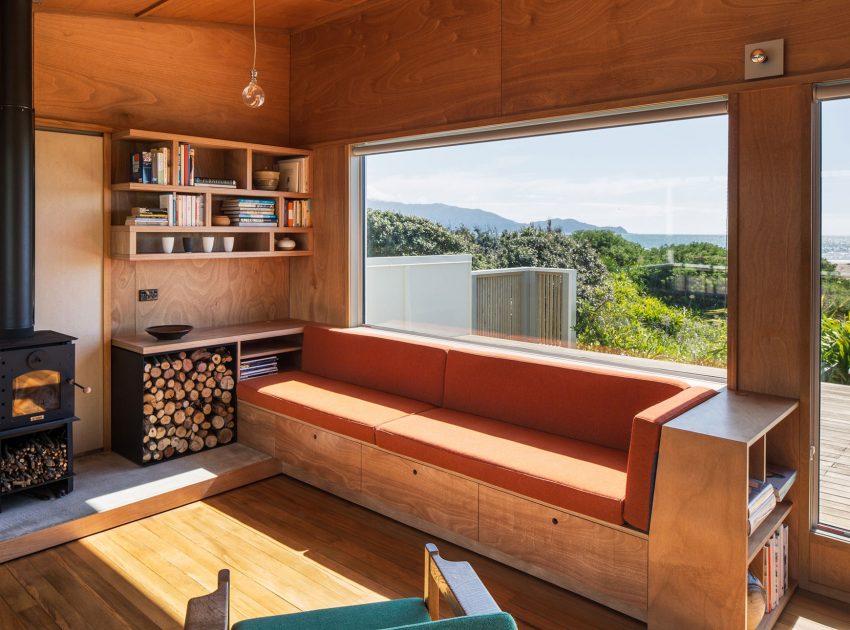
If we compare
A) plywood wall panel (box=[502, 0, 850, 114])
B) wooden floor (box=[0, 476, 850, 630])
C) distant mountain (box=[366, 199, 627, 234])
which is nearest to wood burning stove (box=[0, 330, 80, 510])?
wooden floor (box=[0, 476, 850, 630])

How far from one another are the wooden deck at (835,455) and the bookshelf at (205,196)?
343 cm

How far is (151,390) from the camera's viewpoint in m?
4.02

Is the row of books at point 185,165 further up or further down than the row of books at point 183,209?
further up

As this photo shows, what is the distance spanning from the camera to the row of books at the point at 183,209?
13.6 ft

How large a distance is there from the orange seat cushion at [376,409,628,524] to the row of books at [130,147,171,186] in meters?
2.10

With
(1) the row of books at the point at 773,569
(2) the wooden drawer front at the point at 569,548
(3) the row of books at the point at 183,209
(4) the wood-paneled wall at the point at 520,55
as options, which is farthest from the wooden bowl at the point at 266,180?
(1) the row of books at the point at 773,569

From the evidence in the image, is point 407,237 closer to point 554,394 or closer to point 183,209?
point 183,209

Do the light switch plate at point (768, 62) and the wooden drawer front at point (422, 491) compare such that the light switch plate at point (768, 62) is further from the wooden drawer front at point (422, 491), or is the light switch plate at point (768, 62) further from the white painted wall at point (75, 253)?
the white painted wall at point (75, 253)

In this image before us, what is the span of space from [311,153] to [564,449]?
2953 millimetres

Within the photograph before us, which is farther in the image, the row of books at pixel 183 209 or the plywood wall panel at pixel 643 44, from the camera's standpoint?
the row of books at pixel 183 209

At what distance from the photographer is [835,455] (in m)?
2.81

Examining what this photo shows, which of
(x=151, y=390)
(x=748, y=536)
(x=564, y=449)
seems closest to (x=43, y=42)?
(x=151, y=390)

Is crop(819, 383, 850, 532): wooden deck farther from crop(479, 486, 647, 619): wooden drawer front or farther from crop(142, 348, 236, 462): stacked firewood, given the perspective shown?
crop(142, 348, 236, 462): stacked firewood

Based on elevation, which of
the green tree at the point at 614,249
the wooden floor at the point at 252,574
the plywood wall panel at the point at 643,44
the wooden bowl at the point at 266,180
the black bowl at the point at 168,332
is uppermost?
the plywood wall panel at the point at 643,44
